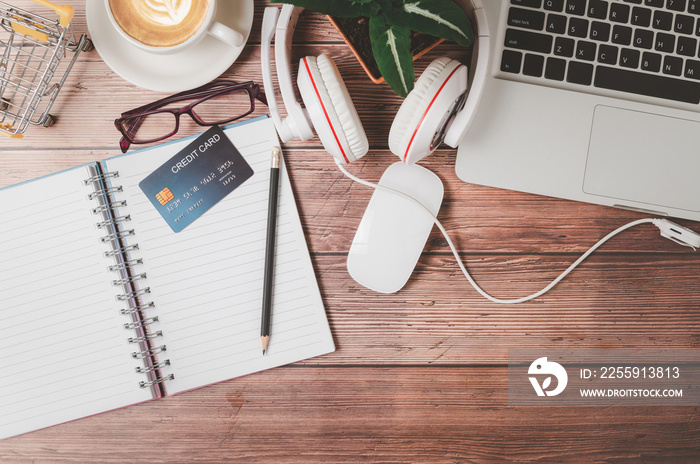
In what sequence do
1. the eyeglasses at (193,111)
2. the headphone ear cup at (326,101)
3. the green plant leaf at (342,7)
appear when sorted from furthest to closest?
the eyeglasses at (193,111) → the headphone ear cup at (326,101) → the green plant leaf at (342,7)

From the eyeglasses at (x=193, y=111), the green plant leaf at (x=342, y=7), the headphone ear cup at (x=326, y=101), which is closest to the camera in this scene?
the green plant leaf at (x=342, y=7)

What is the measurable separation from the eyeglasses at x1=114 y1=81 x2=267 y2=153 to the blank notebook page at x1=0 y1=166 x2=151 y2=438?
133mm

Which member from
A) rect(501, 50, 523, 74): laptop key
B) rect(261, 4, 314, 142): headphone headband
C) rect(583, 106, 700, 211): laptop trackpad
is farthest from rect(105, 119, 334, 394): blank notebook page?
rect(583, 106, 700, 211): laptop trackpad

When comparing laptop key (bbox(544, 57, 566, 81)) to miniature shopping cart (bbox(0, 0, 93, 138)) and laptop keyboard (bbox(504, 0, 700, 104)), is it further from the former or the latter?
miniature shopping cart (bbox(0, 0, 93, 138))

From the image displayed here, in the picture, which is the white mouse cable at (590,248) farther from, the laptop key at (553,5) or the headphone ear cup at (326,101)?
the laptop key at (553,5)

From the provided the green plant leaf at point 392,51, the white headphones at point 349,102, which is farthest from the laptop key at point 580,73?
the green plant leaf at point 392,51

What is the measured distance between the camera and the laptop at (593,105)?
2.14 feet

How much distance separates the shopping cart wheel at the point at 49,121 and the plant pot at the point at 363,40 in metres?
0.46

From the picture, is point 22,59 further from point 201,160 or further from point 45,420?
point 45,420

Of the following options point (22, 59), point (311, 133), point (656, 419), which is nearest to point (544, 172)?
point (311, 133)

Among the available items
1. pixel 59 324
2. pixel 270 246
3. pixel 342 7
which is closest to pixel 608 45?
pixel 342 7

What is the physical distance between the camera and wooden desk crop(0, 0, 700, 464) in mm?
715

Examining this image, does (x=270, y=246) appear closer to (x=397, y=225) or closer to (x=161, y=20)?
(x=397, y=225)

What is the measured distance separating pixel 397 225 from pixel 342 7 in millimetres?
329
